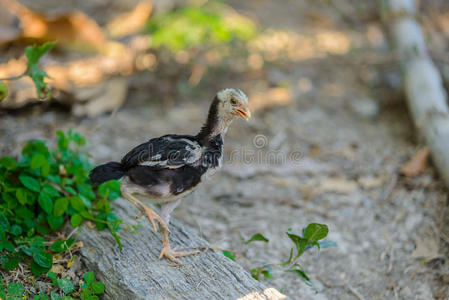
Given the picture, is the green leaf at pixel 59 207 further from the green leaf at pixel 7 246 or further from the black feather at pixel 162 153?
the black feather at pixel 162 153

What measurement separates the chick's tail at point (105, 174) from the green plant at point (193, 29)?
318cm

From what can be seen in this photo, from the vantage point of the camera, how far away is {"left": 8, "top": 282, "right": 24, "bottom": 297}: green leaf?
2418mm

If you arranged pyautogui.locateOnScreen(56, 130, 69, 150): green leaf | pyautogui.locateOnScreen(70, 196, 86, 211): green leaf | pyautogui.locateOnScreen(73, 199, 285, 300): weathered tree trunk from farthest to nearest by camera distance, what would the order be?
pyautogui.locateOnScreen(56, 130, 69, 150): green leaf, pyautogui.locateOnScreen(70, 196, 86, 211): green leaf, pyautogui.locateOnScreen(73, 199, 285, 300): weathered tree trunk

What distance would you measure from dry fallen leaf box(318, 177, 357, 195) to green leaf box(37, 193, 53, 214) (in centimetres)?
258

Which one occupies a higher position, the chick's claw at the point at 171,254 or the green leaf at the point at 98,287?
the chick's claw at the point at 171,254

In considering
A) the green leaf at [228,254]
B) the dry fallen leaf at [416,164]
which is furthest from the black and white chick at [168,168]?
the dry fallen leaf at [416,164]

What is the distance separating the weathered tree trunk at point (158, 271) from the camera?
2.55 metres

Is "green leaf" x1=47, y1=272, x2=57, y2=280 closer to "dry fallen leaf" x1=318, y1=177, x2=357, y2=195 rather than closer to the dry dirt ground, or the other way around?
the dry dirt ground

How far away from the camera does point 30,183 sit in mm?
2951

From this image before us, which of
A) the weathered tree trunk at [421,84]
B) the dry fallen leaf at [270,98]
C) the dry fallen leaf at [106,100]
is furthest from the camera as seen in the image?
the dry fallen leaf at [270,98]

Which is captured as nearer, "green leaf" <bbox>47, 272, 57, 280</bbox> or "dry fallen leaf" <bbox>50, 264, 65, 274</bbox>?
"green leaf" <bbox>47, 272, 57, 280</bbox>

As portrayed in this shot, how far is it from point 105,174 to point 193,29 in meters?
3.60

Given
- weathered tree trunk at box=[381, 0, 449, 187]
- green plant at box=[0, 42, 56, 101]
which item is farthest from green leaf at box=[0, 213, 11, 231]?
weathered tree trunk at box=[381, 0, 449, 187]

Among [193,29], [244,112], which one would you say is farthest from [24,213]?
[193,29]
